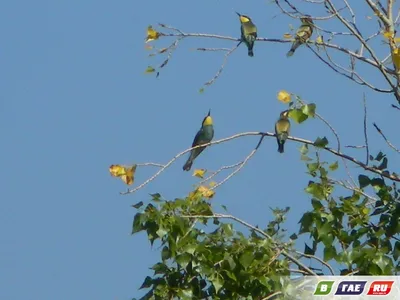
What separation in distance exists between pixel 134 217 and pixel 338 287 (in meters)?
0.81

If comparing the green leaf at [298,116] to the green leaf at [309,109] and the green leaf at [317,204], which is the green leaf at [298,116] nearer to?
the green leaf at [309,109]

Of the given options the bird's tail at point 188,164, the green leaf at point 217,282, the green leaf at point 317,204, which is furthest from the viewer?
the bird's tail at point 188,164

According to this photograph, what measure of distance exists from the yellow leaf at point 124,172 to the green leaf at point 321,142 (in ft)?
2.43

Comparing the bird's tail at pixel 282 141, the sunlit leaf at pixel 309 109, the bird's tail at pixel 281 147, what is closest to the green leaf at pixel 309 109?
the sunlit leaf at pixel 309 109

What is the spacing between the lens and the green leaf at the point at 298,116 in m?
5.12

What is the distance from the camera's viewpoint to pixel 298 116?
5.12 metres

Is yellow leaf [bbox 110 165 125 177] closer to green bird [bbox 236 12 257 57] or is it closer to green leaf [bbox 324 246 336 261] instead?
green leaf [bbox 324 246 336 261]

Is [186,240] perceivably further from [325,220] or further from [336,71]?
[336,71]

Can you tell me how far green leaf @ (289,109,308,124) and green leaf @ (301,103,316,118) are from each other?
0.04ft

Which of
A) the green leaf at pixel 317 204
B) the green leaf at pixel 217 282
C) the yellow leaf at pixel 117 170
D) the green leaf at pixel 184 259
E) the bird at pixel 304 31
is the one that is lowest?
the green leaf at pixel 217 282

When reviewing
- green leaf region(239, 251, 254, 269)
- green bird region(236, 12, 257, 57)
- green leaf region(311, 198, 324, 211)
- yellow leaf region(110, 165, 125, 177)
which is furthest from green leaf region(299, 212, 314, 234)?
green bird region(236, 12, 257, 57)

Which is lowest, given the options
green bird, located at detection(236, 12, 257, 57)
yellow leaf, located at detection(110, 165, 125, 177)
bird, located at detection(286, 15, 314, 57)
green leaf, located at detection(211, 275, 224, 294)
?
green leaf, located at detection(211, 275, 224, 294)

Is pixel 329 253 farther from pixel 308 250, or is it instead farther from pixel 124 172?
pixel 124 172

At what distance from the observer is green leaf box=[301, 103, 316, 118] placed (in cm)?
511
